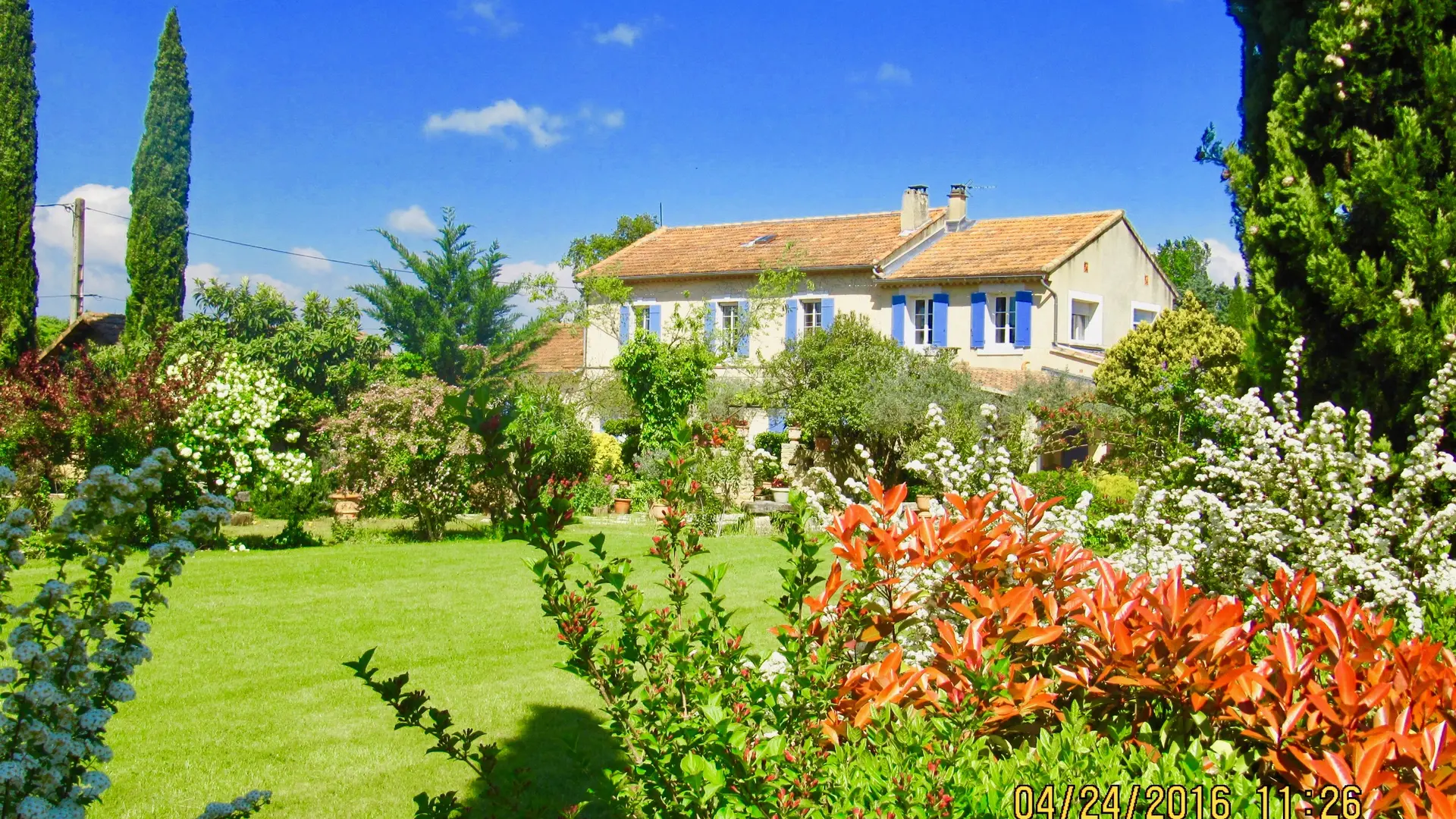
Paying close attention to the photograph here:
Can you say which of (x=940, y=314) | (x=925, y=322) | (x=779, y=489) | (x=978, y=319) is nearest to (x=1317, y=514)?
(x=779, y=489)

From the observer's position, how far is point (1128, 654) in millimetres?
2955

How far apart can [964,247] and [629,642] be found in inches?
931

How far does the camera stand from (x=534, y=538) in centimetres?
276

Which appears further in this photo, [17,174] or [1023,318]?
[1023,318]

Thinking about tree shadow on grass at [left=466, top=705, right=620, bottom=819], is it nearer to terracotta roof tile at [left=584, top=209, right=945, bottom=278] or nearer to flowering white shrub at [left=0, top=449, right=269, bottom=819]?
flowering white shrub at [left=0, top=449, right=269, bottom=819]

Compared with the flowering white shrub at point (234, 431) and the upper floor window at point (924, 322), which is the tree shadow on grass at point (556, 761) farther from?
the upper floor window at point (924, 322)

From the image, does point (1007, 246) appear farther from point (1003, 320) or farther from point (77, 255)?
point (77, 255)

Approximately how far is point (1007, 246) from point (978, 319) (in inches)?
90.5

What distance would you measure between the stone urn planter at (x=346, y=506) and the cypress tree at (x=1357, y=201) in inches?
519

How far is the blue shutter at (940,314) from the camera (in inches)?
952

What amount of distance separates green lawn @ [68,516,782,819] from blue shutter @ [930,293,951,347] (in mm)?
14449

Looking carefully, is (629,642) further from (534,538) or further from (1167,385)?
(1167,385)

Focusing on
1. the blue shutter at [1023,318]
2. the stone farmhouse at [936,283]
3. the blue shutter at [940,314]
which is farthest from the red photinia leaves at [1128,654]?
the blue shutter at [940,314]

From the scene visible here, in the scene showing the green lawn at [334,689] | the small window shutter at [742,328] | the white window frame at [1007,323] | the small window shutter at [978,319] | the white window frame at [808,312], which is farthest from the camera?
the white window frame at [808,312]
